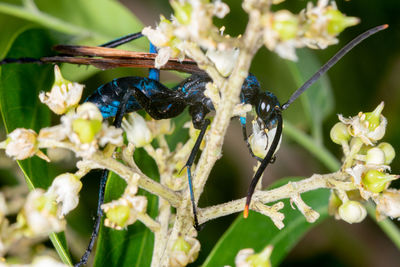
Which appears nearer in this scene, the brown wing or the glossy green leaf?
the brown wing

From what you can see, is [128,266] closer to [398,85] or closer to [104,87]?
[104,87]

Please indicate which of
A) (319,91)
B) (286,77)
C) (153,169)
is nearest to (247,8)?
(153,169)

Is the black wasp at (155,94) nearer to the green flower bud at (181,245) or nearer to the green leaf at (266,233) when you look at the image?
the green flower bud at (181,245)

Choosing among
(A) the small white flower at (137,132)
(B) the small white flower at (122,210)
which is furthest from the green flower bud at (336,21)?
(A) the small white flower at (137,132)

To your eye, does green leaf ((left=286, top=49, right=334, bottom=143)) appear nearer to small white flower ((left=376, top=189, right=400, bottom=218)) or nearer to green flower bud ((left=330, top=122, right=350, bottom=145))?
green flower bud ((left=330, top=122, right=350, bottom=145))

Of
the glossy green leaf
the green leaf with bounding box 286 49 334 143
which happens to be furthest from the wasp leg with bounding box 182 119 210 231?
the green leaf with bounding box 286 49 334 143
